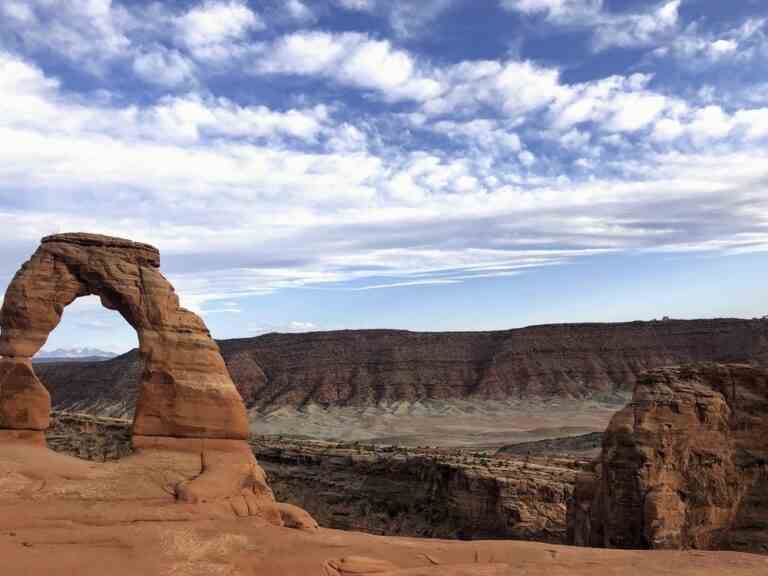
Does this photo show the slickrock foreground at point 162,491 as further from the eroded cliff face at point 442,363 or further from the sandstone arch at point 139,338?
the eroded cliff face at point 442,363

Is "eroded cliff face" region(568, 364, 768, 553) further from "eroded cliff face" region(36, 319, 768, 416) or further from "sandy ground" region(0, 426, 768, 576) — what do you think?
"eroded cliff face" region(36, 319, 768, 416)

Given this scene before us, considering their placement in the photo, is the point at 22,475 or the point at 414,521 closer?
the point at 22,475

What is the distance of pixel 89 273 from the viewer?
56.4 ft

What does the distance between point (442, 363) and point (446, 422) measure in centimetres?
2023

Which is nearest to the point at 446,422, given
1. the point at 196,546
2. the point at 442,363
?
the point at 442,363

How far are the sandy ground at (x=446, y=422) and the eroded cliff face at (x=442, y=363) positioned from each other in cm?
374

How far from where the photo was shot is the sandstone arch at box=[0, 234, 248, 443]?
16.5m

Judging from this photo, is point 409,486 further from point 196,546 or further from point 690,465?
point 196,546

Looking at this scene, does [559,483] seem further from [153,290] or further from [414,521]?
[153,290]

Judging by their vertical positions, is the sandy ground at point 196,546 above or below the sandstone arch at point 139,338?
below

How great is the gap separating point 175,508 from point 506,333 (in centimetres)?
10146

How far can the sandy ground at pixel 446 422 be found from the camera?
7312 cm

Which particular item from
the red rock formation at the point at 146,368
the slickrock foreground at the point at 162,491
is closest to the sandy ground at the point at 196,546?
the slickrock foreground at the point at 162,491

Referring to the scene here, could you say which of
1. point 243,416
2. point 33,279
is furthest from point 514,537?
point 33,279
